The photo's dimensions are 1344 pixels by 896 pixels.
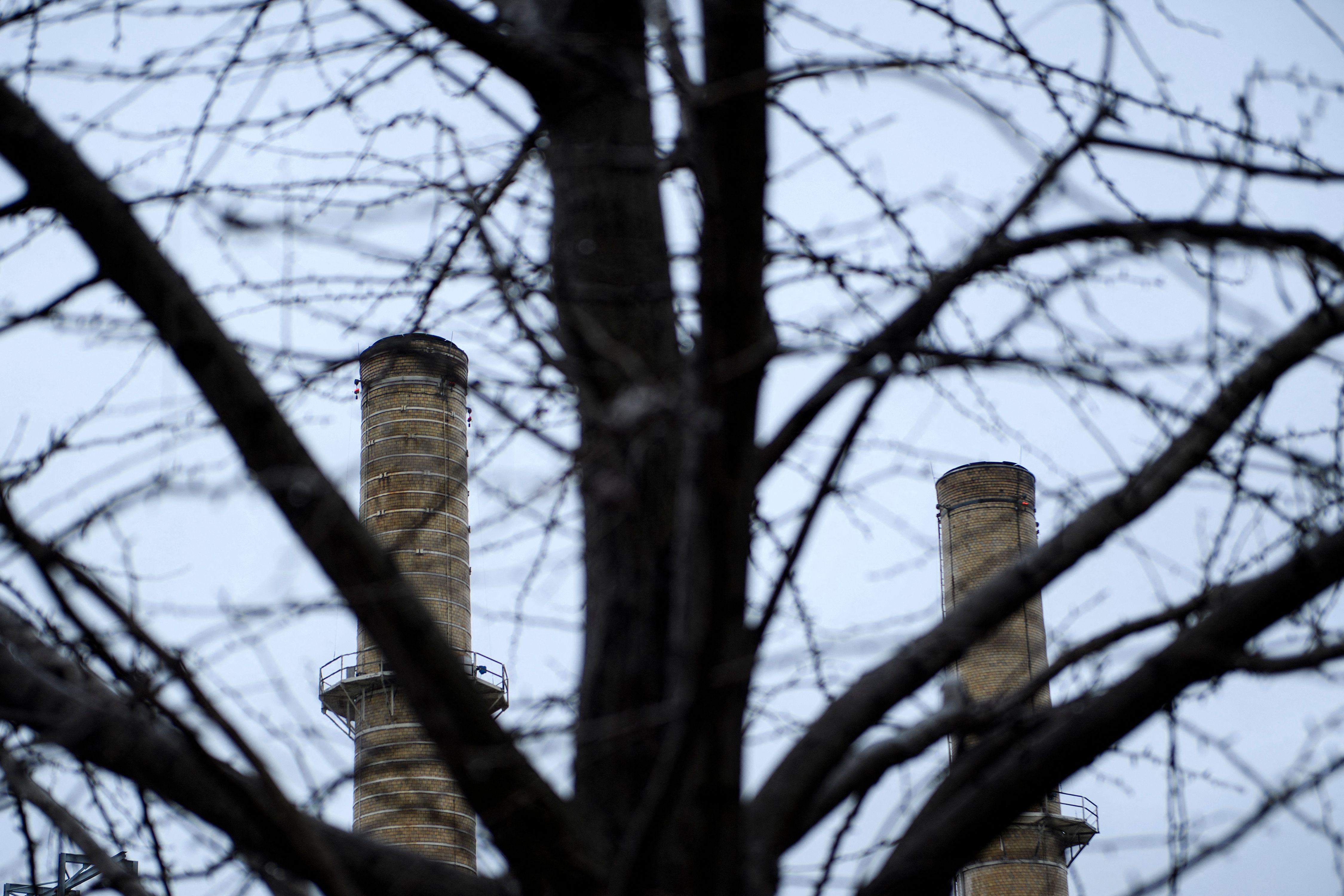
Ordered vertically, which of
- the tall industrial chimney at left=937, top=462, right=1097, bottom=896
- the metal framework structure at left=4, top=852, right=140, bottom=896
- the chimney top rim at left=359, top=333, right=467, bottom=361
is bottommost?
the metal framework structure at left=4, top=852, right=140, bottom=896

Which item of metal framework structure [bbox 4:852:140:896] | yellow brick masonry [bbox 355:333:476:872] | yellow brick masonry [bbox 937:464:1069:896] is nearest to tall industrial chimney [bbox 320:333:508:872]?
yellow brick masonry [bbox 355:333:476:872]

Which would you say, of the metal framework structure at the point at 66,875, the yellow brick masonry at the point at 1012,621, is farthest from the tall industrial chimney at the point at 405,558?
the metal framework structure at the point at 66,875

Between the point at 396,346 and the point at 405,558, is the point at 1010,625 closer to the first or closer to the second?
the point at 405,558

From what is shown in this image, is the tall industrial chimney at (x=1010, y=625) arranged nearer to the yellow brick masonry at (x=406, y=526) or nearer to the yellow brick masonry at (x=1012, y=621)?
the yellow brick masonry at (x=1012, y=621)

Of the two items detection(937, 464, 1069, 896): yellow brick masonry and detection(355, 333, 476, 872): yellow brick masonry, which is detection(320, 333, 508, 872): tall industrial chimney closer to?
detection(355, 333, 476, 872): yellow brick masonry

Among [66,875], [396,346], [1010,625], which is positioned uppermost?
[1010,625]

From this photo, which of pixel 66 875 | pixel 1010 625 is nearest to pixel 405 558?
pixel 1010 625

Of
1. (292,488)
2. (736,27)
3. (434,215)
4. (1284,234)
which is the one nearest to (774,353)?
(736,27)

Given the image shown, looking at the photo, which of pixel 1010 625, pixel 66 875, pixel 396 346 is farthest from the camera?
pixel 1010 625

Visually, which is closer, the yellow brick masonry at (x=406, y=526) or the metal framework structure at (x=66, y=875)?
the metal framework structure at (x=66, y=875)

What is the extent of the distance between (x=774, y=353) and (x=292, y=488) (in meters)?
0.63

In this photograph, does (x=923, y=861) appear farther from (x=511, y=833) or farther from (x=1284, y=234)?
(x=1284, y=234)

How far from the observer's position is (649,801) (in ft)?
4.75

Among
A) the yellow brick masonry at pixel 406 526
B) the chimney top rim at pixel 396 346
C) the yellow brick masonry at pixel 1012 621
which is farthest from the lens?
the yellow brick masonry at pixel 1012 621
